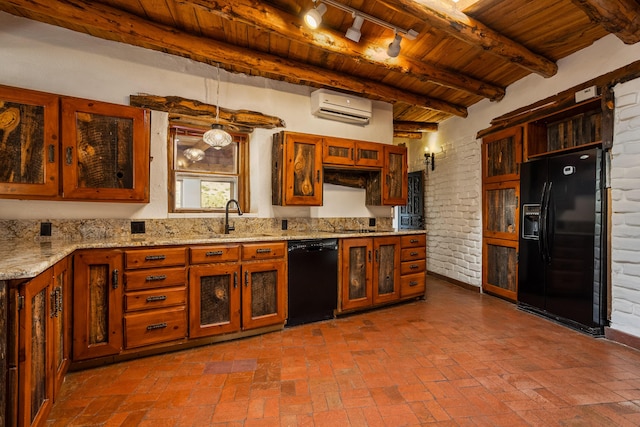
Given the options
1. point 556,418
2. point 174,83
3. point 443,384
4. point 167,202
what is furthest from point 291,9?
→ point 556,418

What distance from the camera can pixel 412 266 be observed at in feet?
12.0

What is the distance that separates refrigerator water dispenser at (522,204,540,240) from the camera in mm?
3203

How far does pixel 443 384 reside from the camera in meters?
1.94

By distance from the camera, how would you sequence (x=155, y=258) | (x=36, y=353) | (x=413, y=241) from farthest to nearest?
(x=413, y=241) → (x=155, y=258) → (x=36, y=353)

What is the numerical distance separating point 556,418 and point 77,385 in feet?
9.65

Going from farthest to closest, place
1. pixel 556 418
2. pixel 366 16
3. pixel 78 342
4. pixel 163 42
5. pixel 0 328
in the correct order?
pixel 163 42
pixel 366 16
pixel 78 342
pixel 556 418
pixel 0 328

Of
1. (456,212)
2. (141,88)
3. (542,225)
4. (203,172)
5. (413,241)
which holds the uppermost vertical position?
(141,88)

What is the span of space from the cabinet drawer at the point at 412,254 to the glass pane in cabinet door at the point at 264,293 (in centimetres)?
164

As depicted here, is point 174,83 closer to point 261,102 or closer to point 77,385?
point 261,102

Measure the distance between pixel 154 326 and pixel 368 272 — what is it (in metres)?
2.12

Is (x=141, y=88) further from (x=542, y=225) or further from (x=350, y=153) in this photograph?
(x=542, y=225)

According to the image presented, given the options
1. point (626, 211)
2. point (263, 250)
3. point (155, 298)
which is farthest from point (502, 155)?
point (155, 298)

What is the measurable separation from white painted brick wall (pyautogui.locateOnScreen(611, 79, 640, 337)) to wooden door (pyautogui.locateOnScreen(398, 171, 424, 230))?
10.0 ft

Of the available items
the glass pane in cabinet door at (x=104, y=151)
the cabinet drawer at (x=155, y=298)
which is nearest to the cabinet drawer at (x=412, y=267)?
the cabinet drawer at (x=155, y=298)
